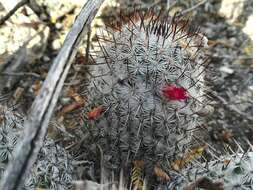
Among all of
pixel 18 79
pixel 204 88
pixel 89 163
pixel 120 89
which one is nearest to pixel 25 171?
pixel 120 89

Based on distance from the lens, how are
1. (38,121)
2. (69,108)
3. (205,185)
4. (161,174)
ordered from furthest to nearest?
(69,108) < (161,174) < (205,185) < (38,121)

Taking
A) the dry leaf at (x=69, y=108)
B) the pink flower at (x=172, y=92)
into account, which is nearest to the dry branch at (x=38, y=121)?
the pink flower at (x=172, y=92)

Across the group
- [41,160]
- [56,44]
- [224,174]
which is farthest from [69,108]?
[224,174]

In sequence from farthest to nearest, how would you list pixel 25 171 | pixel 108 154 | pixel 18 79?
pixel 18 79, pixel 108 154, pixel 25 171

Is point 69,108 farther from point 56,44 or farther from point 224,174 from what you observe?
point 224,174

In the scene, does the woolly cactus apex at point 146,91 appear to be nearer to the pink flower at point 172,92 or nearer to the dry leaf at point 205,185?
the pink flower at point 172,92

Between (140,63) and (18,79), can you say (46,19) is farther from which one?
(140,63)

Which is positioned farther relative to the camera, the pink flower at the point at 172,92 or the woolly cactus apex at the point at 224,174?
the pink flower at the point at 172,92
